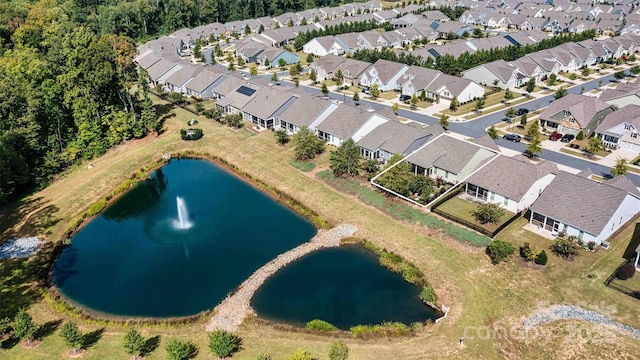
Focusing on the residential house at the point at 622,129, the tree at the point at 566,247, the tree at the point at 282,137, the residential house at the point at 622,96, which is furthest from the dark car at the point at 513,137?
the tree at the point at 282,137

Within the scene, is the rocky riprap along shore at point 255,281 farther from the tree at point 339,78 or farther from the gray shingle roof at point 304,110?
the tree at point 339,78

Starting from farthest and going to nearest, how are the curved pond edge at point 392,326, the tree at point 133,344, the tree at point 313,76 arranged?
the tree at point 313,76
the curved pond edge at point 392,326
the tree at point 133,344

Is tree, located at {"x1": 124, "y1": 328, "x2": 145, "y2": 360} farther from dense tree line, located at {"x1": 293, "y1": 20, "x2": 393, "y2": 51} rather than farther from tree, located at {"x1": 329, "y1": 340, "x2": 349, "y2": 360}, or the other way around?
dense tree line, located at {"x1": 293, "y1": 20, "x2": 393, "y2": 51}

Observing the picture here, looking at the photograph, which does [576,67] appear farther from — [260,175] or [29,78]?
[29,78]

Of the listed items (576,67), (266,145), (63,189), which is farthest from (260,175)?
(576,67)

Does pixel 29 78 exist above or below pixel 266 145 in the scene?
above

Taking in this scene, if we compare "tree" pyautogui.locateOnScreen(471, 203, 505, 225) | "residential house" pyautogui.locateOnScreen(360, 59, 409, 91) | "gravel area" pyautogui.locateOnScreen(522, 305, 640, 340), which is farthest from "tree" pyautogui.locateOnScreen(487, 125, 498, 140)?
"gravel area" pyautogui.locateOnScreen(522, 305, 640, 340)

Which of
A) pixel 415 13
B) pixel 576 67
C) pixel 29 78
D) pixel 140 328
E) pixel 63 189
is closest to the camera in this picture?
pixel 140 328
